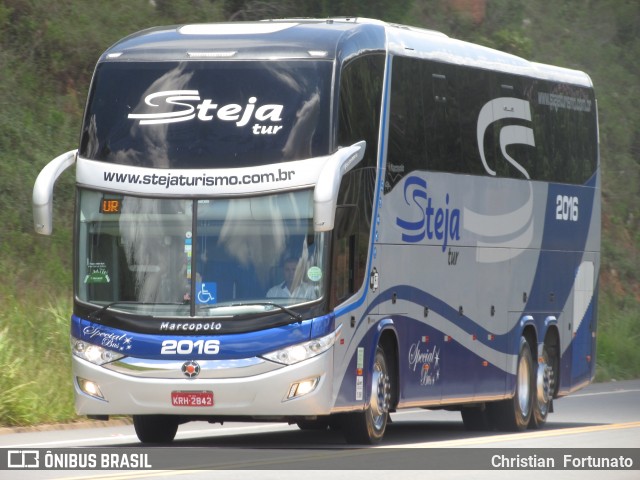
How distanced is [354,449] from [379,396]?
110 cm

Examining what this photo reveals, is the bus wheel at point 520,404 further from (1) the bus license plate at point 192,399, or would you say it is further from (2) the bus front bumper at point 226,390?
(1) the bus license plate at point 192,399

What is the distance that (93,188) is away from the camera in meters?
16.4

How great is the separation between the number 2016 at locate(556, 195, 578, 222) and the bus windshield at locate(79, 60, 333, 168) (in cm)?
747

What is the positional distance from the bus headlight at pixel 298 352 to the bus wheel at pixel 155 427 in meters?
2.02

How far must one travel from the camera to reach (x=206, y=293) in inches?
629

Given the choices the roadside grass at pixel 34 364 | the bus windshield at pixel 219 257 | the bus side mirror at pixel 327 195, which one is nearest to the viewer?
the bus side mirror at pixel 327 195

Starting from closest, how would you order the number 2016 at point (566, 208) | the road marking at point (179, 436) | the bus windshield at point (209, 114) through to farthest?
the bus windshield at point (209, 114), the road marking at point (179, 436), the number 2016 at point (566, 208)

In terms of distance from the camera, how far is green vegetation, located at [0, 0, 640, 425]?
71.3 ft

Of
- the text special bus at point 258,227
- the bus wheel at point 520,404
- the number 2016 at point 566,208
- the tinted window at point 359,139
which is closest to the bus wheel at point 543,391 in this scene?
the bus wheel at point 520,404

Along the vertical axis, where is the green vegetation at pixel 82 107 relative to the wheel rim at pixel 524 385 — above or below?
above

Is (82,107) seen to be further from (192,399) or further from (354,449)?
(192,399)

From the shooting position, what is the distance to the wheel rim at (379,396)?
1723 centimetres

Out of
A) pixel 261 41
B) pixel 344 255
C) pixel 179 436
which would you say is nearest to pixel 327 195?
pixel 344 255

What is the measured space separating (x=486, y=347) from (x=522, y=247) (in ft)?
5.92
